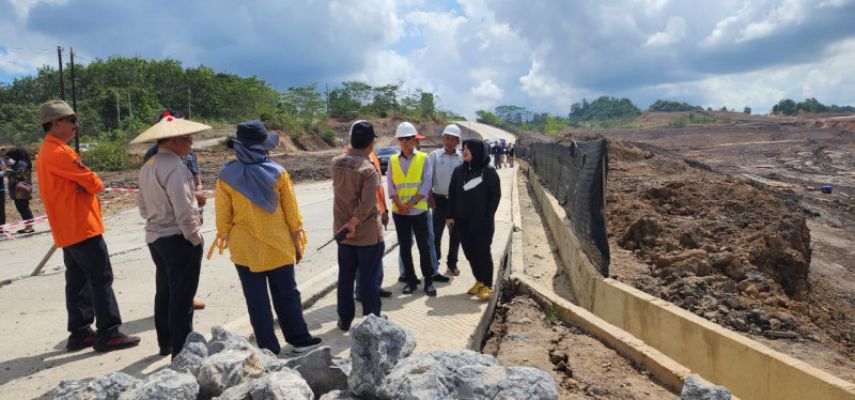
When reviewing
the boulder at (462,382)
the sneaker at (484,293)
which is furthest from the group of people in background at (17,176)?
the boulder at (462,382)

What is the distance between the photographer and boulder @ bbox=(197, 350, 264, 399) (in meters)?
2.88

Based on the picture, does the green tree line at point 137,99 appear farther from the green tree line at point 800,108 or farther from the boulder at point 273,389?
the green tree line at point 800,108

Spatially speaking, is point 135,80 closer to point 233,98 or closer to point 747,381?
point 233,98

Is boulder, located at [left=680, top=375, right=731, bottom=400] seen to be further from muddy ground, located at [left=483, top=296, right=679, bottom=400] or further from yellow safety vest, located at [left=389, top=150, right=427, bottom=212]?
yellow safety vest, located at [left=389, top=150, right=427, bottom=212]

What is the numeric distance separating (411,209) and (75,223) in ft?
8.98

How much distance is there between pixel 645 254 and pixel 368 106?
238ft

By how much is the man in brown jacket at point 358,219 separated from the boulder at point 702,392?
7.79 feet

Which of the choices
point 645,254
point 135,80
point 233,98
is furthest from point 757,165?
point 135,80

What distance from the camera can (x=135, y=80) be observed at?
48.8m

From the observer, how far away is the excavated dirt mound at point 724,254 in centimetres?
551

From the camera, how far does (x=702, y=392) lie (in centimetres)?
271

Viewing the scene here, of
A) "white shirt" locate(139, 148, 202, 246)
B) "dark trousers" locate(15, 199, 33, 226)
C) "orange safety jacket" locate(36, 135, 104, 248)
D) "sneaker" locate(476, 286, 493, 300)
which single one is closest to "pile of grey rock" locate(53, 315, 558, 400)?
"white shirt" locate(139, 148, 202, 246)

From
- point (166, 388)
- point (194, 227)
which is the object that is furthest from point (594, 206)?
point (166, 388)

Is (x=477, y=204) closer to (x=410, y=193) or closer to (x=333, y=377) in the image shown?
(x=410, y=193)
